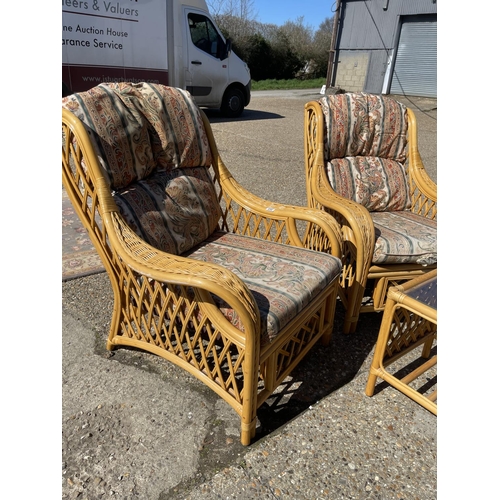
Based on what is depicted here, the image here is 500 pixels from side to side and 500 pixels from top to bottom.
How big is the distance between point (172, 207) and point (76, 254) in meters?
1.16

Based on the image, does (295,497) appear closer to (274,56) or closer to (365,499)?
(365,499)

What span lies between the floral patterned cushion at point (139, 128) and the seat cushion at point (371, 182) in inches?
→ 33.7

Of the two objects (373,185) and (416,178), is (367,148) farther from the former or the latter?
(416,178)

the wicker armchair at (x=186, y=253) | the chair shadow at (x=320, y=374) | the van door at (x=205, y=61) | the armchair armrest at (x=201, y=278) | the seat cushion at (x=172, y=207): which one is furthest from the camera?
the van door at (x=205, y=61)

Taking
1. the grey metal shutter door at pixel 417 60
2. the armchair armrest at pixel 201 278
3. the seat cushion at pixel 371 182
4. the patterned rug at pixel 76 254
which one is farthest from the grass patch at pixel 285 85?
the armchair armrest at pixel 201 278

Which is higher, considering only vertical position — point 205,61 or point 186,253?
point 205,61

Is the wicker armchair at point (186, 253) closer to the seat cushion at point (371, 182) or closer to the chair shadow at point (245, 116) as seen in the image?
the seat cushion at point (371, 182)

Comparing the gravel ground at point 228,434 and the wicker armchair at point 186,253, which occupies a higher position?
the wicker armchair at point 186,253

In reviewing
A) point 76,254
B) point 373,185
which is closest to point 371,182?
point 373,185

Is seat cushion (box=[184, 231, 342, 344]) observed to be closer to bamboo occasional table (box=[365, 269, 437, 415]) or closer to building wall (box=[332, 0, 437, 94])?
bamboo occasional table (box=[365, 269, 437, 415])

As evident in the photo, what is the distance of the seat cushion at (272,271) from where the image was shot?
53.9 inches

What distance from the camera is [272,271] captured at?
1.60 metres
